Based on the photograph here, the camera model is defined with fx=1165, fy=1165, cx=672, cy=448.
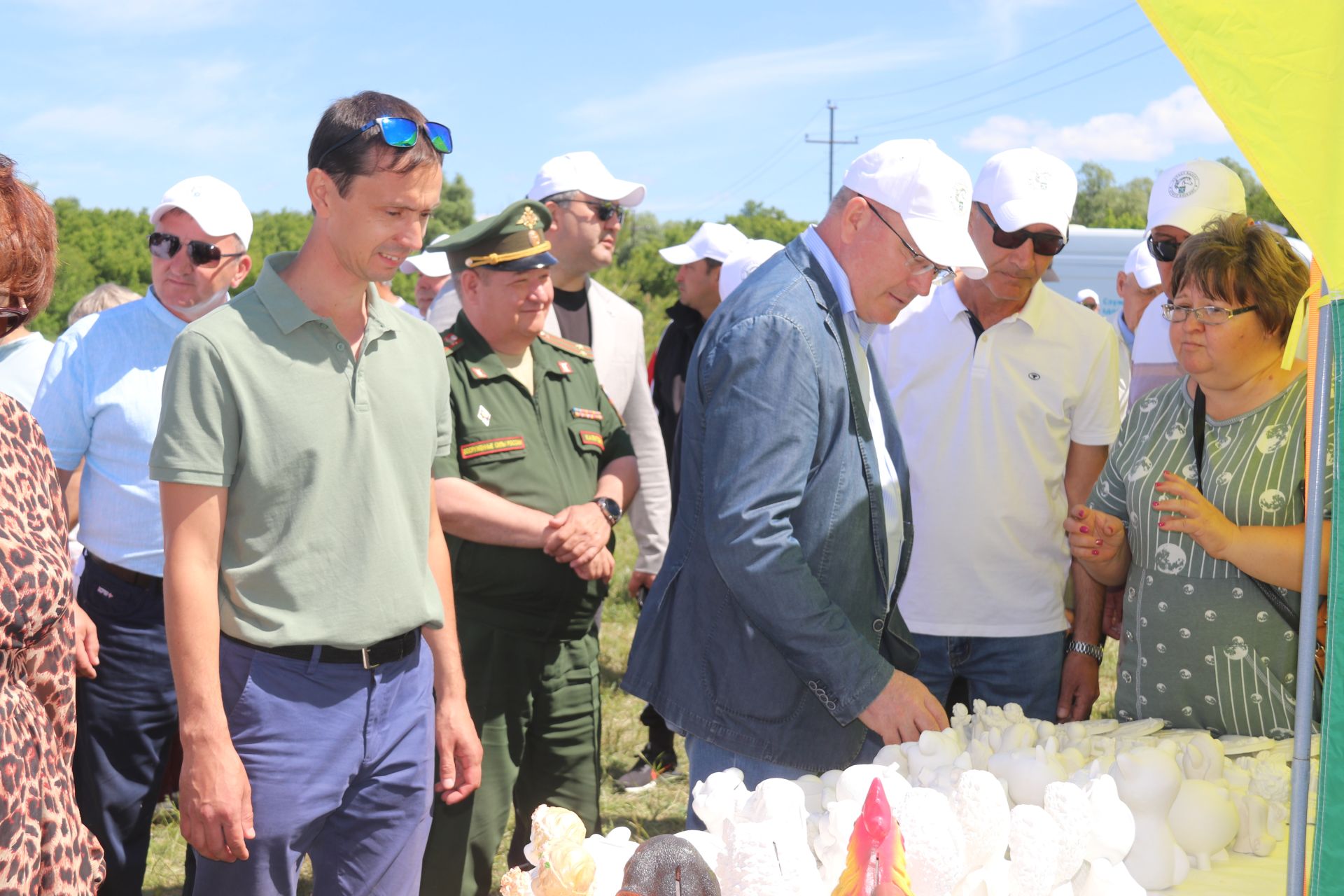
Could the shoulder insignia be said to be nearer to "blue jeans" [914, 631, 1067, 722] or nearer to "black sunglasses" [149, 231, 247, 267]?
"black sunglasses" [149, 231, 247, 267]

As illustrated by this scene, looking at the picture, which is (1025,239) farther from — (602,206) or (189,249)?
(189,249)

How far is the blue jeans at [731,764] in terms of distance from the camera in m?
2.20

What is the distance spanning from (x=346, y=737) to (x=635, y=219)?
120 ft

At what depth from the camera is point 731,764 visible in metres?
2.23

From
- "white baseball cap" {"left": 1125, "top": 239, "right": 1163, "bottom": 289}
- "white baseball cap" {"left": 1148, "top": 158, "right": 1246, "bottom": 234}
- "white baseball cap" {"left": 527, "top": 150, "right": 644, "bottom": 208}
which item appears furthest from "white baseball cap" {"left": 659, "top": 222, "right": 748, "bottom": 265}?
"white baseball cap" {"left": 1148, "top": 158, "right": 1246, "bottom": 234}

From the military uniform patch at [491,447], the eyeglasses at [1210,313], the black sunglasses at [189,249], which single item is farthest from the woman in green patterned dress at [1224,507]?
the black sunglasses at [189,249]

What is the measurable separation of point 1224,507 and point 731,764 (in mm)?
1073

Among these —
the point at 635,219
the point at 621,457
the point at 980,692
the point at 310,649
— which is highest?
the point at 635,219

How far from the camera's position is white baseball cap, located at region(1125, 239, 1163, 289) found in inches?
191

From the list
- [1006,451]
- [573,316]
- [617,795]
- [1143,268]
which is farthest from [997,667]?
[1143,268]

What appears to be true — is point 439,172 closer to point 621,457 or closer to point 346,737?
point 346,737

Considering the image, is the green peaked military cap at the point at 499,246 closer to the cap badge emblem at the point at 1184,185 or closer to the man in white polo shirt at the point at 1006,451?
the man in white polo shirt at the point at 1006,451

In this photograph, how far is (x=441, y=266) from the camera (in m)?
6.66

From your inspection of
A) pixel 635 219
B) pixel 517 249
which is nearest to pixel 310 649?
pixel 517 249
